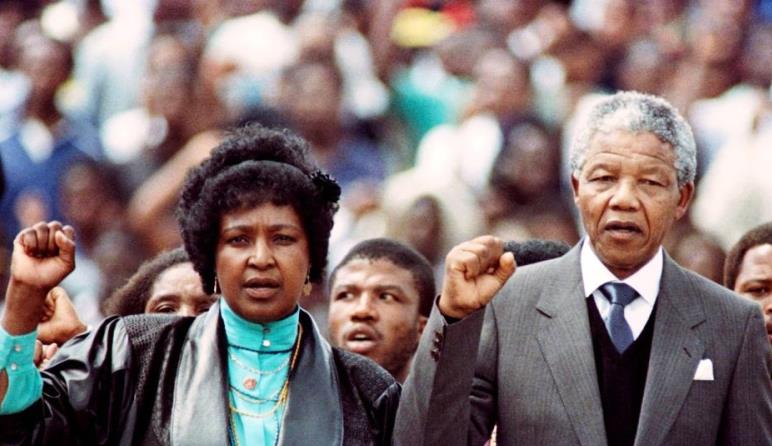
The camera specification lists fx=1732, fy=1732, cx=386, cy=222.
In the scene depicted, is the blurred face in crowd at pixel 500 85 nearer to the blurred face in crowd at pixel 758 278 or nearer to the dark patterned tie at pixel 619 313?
the blurred face in crowd at pixel 758 278

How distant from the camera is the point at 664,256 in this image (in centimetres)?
461

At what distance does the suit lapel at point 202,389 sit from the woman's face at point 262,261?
11 centimetres

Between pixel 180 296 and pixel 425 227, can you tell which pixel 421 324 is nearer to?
pixel 180 296

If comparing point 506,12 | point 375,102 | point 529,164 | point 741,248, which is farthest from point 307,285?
point 506,12

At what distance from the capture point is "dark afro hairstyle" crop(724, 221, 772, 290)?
5824 millimetres

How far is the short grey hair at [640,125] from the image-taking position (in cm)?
453

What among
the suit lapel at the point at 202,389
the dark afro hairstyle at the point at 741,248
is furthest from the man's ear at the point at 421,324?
the suit lapel at the point at 202,389

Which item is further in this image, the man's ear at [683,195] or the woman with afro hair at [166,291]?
the woman with afro hair at [166,291]

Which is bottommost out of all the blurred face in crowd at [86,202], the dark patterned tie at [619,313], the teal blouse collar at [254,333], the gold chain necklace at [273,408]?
the gold chain necklace at [273,408]

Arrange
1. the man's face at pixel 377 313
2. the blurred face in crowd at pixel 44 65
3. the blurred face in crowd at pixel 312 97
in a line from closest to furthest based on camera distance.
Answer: the man's face at pixel 377 313, the blurred face in crowd at pixel 312 97, the blurred face in crowd at pixel 44 65

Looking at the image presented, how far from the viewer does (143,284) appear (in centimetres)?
572

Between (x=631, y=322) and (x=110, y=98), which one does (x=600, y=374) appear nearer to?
(x=631, y=322)

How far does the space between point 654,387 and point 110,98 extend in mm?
6025

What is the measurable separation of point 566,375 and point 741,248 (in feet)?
5.72
